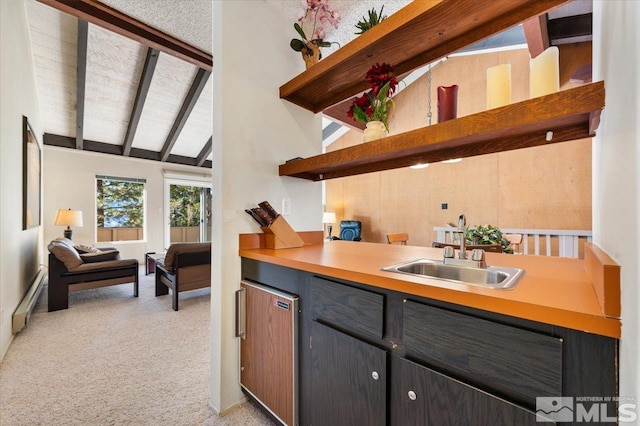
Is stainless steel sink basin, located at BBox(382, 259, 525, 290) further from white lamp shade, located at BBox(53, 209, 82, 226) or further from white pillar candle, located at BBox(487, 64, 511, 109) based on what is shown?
white lamp shade, located at BBox(53, 209, 82, 226)

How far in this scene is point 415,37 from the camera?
4.19 feet

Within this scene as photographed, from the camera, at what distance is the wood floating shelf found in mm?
787

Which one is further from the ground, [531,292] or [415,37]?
[415,37]

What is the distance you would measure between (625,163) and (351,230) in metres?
5.15

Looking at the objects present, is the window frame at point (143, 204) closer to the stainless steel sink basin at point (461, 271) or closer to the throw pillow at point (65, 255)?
the throw pillow at point (65, 255)

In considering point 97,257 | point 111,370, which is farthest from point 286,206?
point 97,257

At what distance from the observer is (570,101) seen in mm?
781

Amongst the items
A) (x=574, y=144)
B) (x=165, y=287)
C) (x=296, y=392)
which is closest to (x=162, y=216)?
(x=165, y=287)

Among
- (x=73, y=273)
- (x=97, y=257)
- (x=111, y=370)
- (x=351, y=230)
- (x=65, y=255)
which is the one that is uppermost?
(x=351, y=230)

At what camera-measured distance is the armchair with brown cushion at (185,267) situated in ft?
10.4

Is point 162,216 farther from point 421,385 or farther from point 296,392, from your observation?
point 421,385

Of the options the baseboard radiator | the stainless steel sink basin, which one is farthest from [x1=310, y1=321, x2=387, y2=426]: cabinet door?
the baseboard radiator

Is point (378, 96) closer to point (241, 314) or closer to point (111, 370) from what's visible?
point (241, 314)

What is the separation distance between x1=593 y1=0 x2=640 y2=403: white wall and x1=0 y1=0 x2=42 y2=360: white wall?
11.6ft
